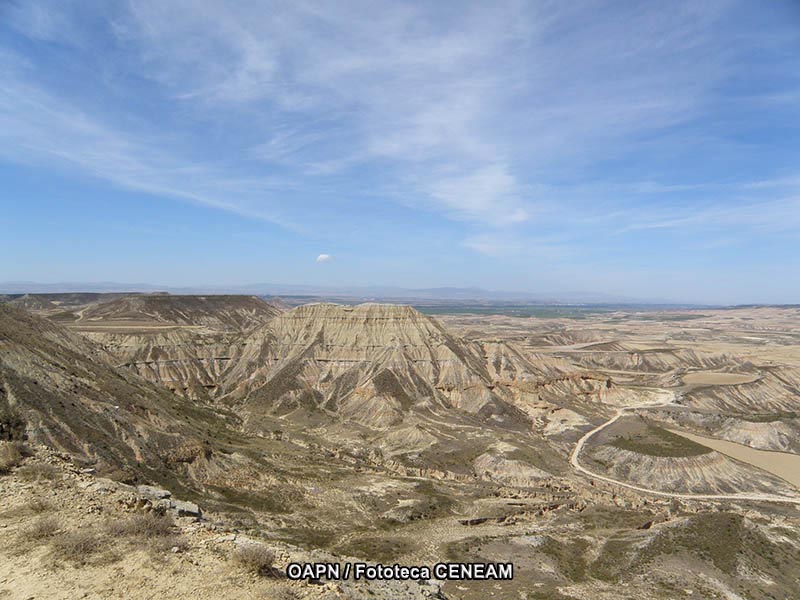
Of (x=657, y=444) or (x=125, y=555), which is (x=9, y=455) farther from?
(x=657, y=444)

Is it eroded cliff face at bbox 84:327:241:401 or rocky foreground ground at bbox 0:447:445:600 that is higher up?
rocky foreground ground at bbox 0:447:445:600

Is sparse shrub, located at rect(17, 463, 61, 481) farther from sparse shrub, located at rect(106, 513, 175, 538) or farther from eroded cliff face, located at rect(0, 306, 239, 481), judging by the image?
eroded cliff face, located at rect(0, 306, 239, 481)

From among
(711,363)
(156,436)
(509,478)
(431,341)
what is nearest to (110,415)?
(156,436)

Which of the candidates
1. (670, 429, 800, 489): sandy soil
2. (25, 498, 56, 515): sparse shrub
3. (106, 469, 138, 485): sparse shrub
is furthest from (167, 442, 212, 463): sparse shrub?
(670, 429, 800, 489): sandy soil

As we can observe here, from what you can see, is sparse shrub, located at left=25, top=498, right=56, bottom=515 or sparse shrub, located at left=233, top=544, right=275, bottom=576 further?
sparse shrub, located at left=25, top=498, right=56, bottom=515

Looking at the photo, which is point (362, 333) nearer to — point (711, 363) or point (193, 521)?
point (193, 521)

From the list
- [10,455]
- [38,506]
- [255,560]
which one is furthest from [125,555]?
[10,455]
